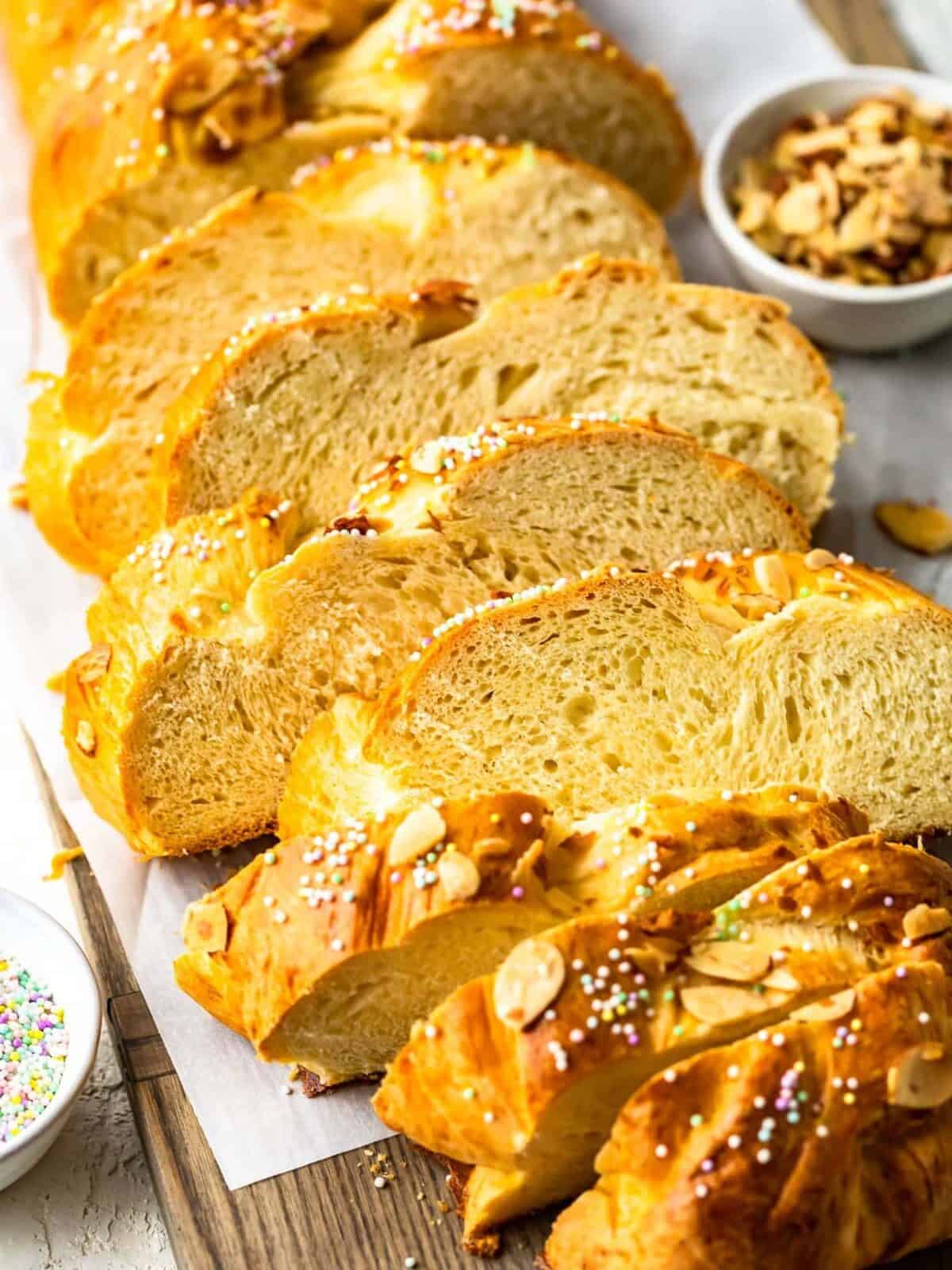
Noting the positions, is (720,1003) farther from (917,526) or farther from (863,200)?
(863,200)

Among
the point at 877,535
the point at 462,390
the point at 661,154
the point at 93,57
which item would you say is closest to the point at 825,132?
the point at 661,154

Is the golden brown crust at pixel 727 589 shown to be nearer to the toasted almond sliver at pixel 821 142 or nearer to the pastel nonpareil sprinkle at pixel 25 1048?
the pastel nonpareil sprinkle at pixel 25 1048

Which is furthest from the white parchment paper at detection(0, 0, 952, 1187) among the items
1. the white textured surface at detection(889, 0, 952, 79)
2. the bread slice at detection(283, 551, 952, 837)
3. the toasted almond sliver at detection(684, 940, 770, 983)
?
the toasted almond sliver at detection(684, 940, 770, 983)

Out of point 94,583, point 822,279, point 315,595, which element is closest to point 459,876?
point 315,595

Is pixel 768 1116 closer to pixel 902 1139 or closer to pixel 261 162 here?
pixel 902 1139

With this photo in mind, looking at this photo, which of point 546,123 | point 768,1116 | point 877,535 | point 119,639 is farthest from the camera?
point 546,123

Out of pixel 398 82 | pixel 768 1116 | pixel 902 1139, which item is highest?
pixel 398 82
